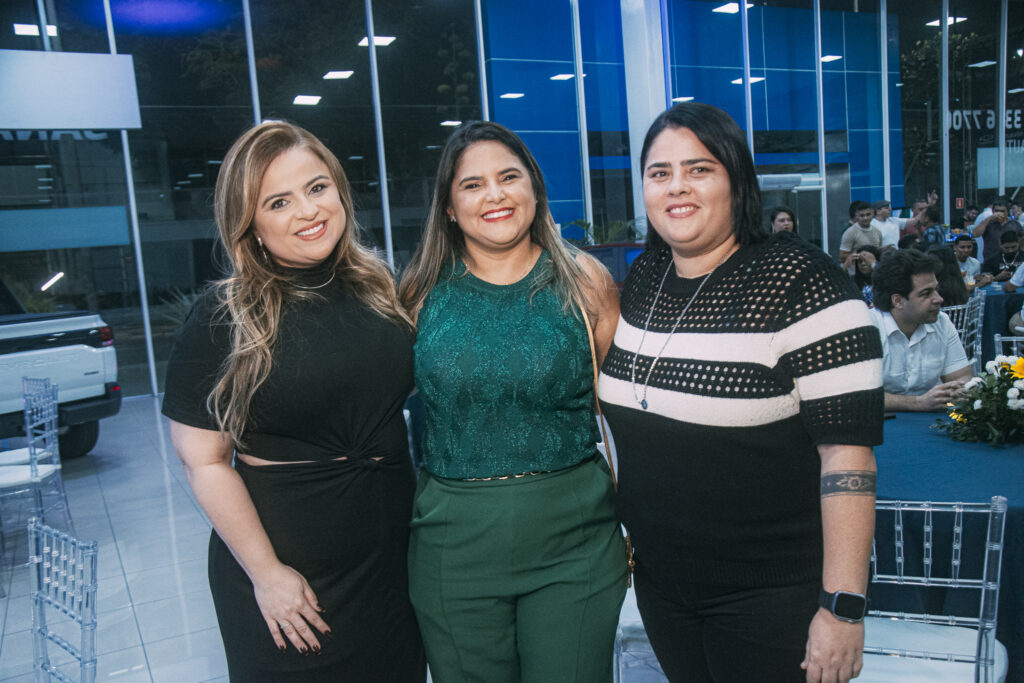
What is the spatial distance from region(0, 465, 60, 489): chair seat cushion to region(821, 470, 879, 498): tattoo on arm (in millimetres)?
4297

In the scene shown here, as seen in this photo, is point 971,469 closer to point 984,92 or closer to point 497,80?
point 497,80

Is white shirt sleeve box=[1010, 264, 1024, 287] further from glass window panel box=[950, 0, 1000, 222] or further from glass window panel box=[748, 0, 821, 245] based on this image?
glass window panel box=[950, 0, 1000, 222]

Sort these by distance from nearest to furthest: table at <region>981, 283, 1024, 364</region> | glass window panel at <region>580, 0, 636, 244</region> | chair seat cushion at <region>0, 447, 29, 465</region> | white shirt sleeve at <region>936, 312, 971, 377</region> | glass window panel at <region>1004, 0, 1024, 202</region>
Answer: white shirt sleeve at <region>936, 312, 971, 377</region>
chair seat cushion at <region>0, 447, 29, 465</region>
table at <region>981, 283, 1024, 364</region>
glass window panel at <region>580, 0, 636, 244</region>
glass window panel at <region>1004, 0, 1024, 202</region>

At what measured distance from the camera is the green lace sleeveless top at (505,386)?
5.39ft

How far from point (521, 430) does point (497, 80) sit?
33.2ft

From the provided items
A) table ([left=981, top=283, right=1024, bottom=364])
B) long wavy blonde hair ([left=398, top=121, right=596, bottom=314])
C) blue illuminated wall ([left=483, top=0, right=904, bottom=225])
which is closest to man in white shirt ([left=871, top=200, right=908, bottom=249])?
blue illuminated wall ([left=483, top=0, right=904, bottom=225])

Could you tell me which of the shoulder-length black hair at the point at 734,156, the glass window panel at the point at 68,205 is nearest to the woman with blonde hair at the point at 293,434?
the shoulder-length black hair at the point at 734,156

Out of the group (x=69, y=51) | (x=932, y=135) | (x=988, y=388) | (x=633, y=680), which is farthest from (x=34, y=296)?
(x=932, y=135)

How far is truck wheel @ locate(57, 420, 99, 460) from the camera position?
659 centimetres

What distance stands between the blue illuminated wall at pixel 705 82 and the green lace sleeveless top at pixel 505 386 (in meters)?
9.78

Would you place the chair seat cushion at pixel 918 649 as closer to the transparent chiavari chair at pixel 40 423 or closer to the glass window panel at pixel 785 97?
the transparent chiavari chair at pixel 40 423

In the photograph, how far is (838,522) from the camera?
1.29 meters

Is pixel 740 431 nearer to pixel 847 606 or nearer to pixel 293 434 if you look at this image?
pixel 847 606

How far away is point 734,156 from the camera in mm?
1441
